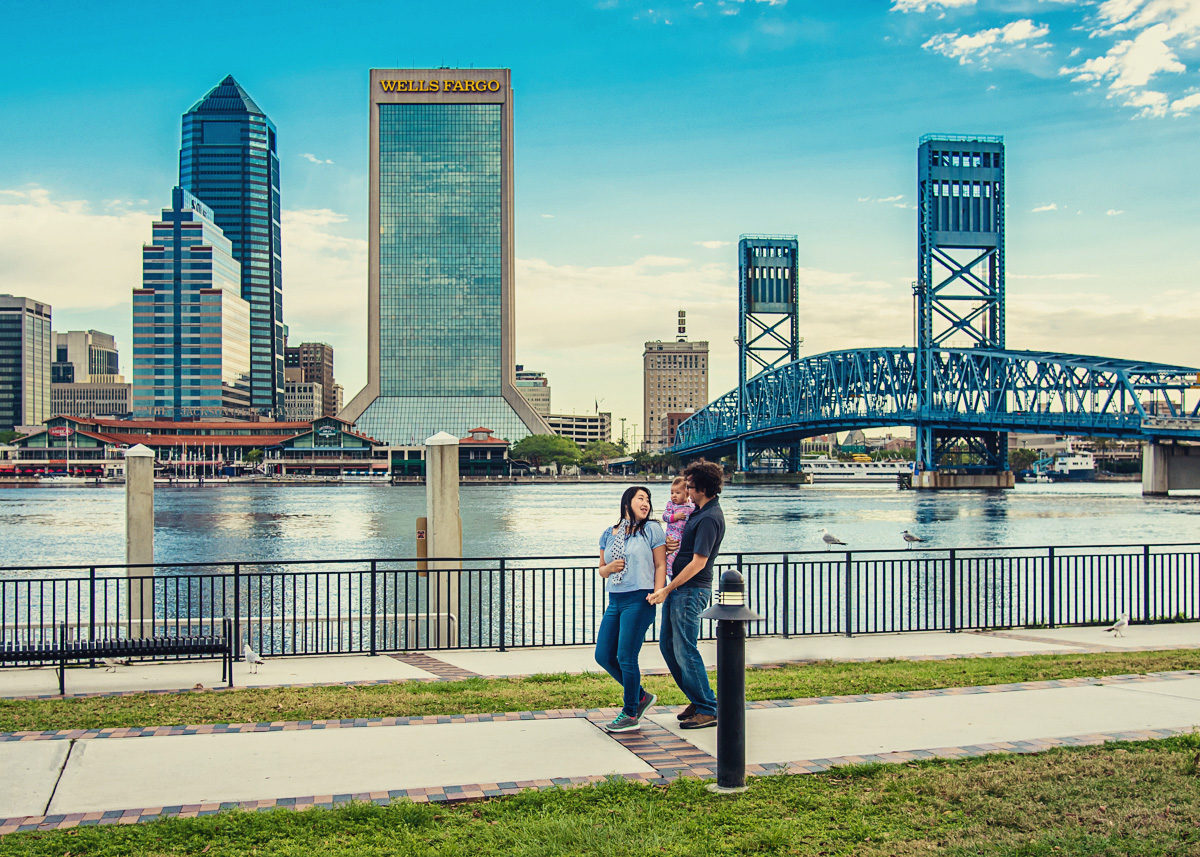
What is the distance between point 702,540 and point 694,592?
17.5 inches

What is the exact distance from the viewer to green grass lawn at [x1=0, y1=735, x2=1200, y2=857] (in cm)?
530

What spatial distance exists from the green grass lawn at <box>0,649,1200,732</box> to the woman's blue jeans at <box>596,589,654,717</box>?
33.4 inches

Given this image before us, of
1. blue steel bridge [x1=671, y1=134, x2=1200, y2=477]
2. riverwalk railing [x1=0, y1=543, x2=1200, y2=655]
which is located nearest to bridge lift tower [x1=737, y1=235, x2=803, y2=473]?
blue steel bridge [x1=671, y1=134, x2=1200, y2=477]

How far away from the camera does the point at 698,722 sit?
7922 mm

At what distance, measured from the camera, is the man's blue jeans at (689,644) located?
311 inches

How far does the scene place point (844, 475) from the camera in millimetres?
182500

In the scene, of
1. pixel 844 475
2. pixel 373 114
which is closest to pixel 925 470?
pixel 844 475

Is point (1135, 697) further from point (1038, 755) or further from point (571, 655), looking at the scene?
point (571, 655)

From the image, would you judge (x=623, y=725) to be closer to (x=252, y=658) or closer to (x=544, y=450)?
(x=252, y=658)

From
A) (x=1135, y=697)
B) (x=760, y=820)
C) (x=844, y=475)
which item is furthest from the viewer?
(x=844, y=475)

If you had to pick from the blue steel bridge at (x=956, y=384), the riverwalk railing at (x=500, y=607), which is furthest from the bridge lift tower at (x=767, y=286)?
the riverwalk railing at (x=500, y=607)

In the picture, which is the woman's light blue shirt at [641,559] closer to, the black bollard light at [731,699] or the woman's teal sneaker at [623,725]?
the woman's teal sneaker at [623,725]

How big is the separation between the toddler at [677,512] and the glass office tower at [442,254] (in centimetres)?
17496

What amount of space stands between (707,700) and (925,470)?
11098cm
